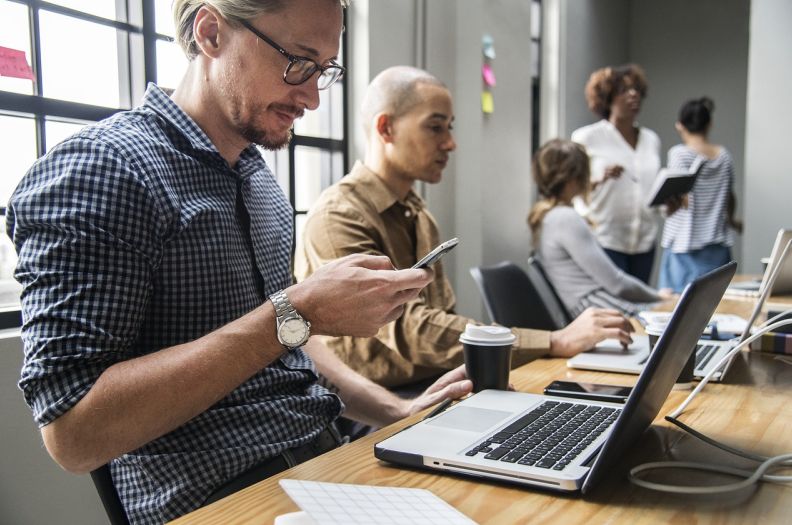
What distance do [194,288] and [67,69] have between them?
3.81 feet

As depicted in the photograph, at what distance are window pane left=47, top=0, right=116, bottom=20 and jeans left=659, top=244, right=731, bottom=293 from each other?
3.56 metres

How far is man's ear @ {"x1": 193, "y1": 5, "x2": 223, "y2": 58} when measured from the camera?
112cm

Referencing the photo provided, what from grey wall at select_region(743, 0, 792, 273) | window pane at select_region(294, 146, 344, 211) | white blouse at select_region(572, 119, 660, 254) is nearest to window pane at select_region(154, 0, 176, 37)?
window pane at select_region(294, 146, 344, 211)

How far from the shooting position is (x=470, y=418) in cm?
97

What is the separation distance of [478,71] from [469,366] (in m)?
2.59

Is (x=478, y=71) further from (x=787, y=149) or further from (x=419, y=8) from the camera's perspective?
(x=787, y=149)

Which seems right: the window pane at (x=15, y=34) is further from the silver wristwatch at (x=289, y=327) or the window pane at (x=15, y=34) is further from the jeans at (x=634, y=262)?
the jeans at (x=634, y=262)

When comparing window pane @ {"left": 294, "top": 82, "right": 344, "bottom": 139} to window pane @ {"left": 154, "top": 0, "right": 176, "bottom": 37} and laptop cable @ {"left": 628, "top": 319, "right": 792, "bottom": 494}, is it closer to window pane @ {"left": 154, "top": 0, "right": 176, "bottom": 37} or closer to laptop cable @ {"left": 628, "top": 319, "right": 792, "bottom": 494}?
window pane @ {"left": 154, "top": 0, "right": 176, "bottom": 37}

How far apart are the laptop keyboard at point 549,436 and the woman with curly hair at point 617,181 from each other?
3318 mm

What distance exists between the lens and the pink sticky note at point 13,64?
165 cm

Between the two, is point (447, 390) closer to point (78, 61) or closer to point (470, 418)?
point (470, 418)

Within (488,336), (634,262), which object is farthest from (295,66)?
(634,262)

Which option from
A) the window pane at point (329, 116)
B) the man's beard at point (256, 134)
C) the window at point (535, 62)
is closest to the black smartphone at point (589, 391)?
the man's beard at point (256, 134)

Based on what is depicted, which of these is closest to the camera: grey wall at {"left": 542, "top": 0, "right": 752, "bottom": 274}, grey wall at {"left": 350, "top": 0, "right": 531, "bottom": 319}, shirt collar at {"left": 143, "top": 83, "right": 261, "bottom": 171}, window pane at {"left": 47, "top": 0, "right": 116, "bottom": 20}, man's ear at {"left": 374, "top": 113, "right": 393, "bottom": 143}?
shirt collar at {"left": 143, "top": 83, "right": 261, "bottom": 171}
